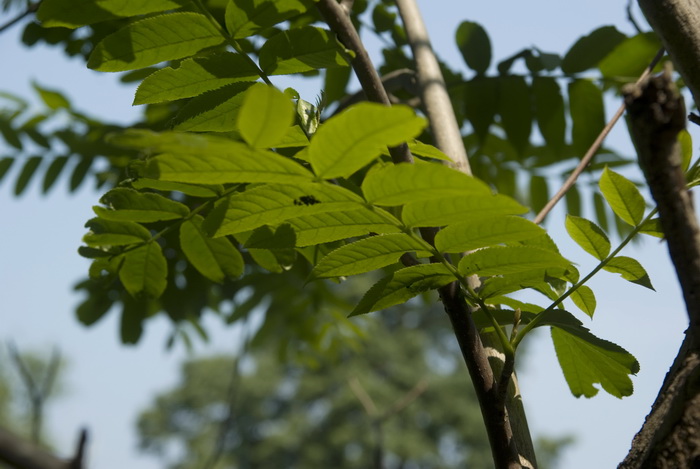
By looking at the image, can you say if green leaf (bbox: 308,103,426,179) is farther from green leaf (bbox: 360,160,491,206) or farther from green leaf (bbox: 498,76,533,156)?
green leaf (bbox: 498,76,533,156)

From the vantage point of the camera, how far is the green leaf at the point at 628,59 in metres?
1.54

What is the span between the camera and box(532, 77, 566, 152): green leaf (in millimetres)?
1570

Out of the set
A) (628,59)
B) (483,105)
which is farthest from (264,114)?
(628,59)

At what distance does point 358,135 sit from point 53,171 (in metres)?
1.92

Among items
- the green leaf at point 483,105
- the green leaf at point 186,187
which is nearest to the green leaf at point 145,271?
the green leaf at point 186,187

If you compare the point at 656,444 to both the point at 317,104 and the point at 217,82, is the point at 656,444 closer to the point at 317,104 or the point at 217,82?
the point at 317,104

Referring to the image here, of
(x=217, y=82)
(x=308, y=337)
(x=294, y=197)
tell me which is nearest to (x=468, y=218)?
(x=294, y=197)

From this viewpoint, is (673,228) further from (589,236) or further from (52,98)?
(52,98)

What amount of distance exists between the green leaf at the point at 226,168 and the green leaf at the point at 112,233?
0.38 m

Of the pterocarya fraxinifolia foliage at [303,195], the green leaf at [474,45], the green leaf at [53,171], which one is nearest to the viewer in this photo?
the pterocarya fraxinifolia foliage at [303,195]

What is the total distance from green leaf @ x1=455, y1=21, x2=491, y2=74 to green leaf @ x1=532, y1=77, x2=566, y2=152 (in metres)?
0.14

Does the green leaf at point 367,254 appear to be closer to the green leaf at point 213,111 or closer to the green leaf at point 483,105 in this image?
the green leaf at point 213,111

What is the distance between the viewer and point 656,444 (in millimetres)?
591

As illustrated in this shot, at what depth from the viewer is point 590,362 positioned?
91 centimetres
